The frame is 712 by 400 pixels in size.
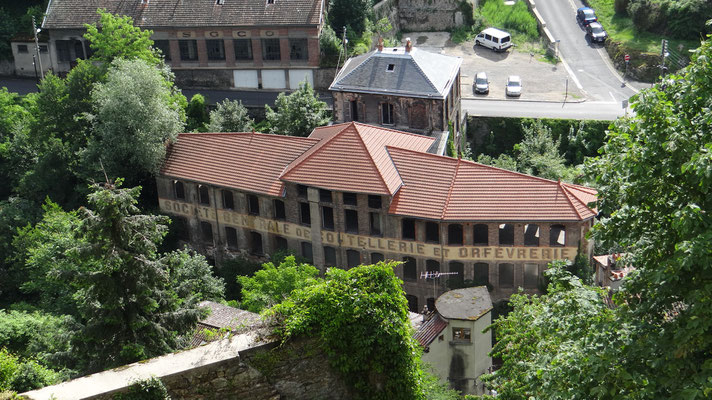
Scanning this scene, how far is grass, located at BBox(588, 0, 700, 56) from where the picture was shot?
87.3m

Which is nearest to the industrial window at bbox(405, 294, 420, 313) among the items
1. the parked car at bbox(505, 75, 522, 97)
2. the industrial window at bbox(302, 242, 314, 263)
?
the industrial window at bbox(302, 242, 314, 263)

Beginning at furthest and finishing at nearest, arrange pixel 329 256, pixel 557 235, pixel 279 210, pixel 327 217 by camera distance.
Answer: pixel 279 210 → pixel 329 256 → pixel 327 217 → pixel 557 235

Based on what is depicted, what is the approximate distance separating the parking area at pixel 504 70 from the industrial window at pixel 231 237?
28.9 m

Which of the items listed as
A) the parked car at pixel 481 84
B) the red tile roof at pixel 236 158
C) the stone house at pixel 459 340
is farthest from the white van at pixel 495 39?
the stone house at pixel 459 340

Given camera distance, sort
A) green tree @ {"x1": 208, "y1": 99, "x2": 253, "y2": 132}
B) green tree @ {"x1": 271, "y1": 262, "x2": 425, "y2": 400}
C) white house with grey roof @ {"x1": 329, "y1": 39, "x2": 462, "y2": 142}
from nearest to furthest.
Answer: green tree @ {"x1": 271, "y1": 262, "x2": 425, "y2": 400} → white house with grey roof @ {"x1": 329, "y1": 39, "x2": 462, "y2": 142} → green tree @ {"x1": 208, "y1": 99, "x2": 253, "y2": 132}

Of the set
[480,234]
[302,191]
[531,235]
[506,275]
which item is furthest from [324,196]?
[531,235]

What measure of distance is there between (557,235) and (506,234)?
122 inches

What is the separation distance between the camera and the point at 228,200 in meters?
63.3

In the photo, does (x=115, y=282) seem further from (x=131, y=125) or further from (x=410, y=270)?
(x=131, y=125)

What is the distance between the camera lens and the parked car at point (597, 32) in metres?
91.1

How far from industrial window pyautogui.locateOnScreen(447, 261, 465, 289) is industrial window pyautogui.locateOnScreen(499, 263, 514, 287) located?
7.36ft

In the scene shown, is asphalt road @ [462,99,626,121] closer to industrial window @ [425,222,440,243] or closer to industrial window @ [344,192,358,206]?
industrial window @ [425,222,440,243]

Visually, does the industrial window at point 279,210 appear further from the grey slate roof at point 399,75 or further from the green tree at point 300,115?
the grey slate roof at point 399,75

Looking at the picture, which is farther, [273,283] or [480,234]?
[480,234]
